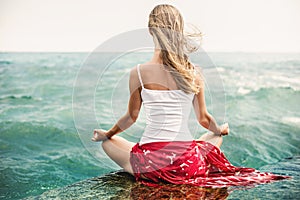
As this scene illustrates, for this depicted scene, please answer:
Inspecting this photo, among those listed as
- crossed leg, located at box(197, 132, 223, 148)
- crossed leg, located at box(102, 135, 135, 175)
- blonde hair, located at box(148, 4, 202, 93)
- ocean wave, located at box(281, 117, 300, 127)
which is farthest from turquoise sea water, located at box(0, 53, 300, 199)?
blonde hair, located at box(148, 4, 202, 93)

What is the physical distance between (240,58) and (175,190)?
1120 centimetres

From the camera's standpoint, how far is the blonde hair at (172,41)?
2.29 metres

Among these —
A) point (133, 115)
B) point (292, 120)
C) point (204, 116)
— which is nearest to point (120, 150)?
point (133, 115)

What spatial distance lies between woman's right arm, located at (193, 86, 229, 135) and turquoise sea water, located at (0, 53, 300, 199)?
0.72ft

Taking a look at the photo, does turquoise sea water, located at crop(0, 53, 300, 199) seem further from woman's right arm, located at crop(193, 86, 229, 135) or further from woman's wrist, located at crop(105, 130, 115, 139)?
woman's wrist, located at crop(105, 130, 115, 139)

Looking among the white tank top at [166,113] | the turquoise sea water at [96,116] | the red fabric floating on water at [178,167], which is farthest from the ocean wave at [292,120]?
the white tank top at [166,113]

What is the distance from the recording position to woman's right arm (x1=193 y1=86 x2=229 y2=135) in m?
2.48

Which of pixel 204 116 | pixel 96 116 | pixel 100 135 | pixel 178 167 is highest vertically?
pixel 204 116

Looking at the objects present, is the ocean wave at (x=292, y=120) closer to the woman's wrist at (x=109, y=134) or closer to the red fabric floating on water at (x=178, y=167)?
the red fabric floating on water at (x=178, y=167)

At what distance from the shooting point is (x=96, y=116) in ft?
17.3

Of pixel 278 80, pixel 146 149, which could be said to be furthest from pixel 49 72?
pixel 146 149

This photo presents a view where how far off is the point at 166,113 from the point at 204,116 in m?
0.35

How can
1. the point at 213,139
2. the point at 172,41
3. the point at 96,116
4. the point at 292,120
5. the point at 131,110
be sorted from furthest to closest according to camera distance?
the point at 292,120 → the point at 96,116 → the point at 213,139 → the point at 131,110 → the point at 172,41

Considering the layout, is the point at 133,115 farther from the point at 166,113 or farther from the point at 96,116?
the point at 96,116
